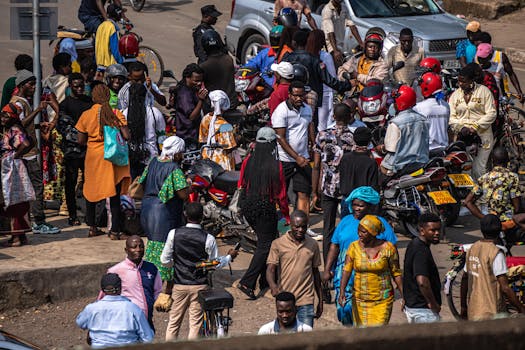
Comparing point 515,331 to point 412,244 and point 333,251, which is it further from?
point 333,251

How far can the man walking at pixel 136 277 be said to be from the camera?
25.2 ft

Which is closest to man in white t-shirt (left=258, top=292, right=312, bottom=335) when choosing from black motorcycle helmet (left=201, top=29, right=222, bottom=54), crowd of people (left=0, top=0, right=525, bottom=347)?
crowd of people (left=0, top=0, right=525, bottom=347)

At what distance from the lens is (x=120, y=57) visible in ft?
44.7

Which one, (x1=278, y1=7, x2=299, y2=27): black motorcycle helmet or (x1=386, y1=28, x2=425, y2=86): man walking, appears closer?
(x1=278, y1=7, x2=299, y2=27): black motorcycle helmet

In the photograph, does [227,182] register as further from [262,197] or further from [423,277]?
[423,277]

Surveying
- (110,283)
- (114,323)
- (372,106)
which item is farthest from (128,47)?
(114,323)

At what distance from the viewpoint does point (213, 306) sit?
7.76 meters

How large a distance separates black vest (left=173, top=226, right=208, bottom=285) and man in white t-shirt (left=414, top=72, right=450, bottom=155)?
4.53m

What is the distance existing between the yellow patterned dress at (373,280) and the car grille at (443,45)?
8.41 m

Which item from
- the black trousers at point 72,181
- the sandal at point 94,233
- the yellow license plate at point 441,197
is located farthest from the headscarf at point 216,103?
the yellow license plate at point 441,197

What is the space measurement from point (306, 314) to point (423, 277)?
3.43 ft

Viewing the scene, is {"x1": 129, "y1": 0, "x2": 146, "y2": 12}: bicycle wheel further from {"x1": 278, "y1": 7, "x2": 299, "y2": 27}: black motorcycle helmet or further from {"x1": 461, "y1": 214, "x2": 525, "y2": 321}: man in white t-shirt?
{"x1": 461, "y1": 214, "x2": 525, "y2": 321}: man in white t-shirt

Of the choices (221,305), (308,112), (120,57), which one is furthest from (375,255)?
(120,57)

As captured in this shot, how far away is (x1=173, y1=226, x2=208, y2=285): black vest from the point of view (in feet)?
26.4
